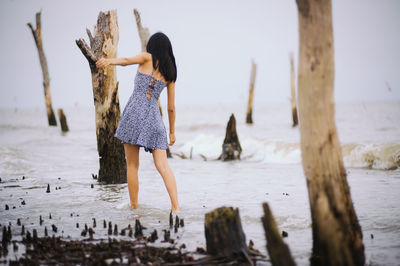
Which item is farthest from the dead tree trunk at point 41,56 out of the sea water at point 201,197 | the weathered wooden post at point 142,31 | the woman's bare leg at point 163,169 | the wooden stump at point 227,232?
the wooden stump at point 227,232

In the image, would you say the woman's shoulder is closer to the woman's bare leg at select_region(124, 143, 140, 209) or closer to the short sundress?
the short sundress

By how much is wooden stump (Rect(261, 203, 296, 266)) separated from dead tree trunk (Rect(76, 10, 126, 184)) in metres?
4.41

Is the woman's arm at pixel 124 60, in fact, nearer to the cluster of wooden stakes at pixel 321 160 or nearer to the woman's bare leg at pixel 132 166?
the woman's bare leg at pixel 132 166

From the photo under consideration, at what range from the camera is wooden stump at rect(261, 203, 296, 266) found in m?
2.59

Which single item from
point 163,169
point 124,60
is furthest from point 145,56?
point 163,169

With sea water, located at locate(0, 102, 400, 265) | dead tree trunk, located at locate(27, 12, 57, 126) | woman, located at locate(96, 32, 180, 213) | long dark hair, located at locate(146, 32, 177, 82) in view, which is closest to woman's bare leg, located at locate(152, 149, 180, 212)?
woman, located at locate(96, 32, 180, 213)

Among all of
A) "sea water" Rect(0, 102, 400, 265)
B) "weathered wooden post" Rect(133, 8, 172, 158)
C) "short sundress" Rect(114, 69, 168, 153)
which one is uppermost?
"weathered wooden post" Rect(133, 8, 172, 158)

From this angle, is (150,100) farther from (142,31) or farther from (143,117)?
(142,31)

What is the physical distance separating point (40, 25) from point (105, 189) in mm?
16444

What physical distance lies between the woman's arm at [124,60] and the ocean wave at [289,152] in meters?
7.79

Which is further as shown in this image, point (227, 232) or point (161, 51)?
point (161, 51)

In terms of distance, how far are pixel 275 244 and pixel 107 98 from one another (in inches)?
182

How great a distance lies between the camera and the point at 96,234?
4.01 m

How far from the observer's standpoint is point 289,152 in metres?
13.6
